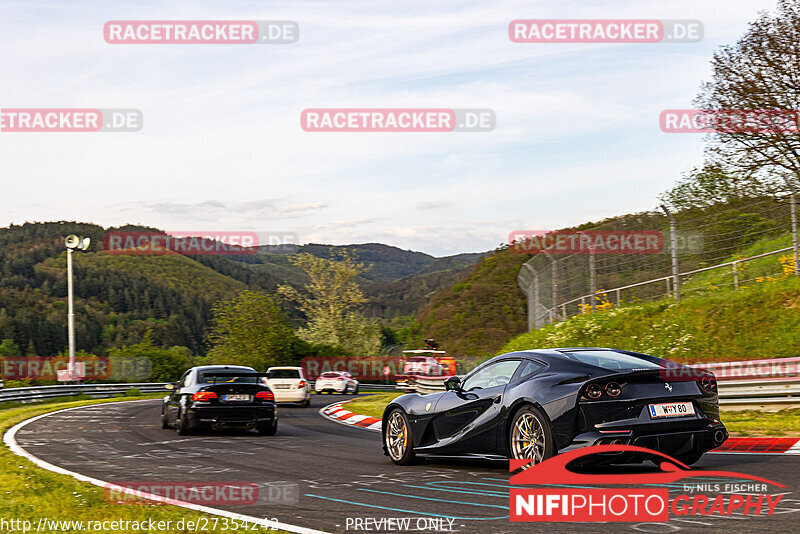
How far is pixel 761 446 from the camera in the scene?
9617mm

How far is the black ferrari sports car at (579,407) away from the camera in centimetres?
721

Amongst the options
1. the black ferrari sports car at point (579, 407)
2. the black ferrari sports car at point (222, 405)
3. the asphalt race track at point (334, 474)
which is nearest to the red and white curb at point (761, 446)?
the asphalt race track at point (334, 474)

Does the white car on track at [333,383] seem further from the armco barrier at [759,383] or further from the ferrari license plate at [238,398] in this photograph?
the armco barrier at [759,383]

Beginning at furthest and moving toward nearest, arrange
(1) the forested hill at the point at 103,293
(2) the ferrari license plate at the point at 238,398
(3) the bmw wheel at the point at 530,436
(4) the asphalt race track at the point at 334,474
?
1. (1) the forested hill at the point at 103,293
2. (2) the ferrari license plate at the point at 238,398
3. (3) the bmw wheel at the point at 530,436
4. (4) the asphalt race track at the point at 334,474

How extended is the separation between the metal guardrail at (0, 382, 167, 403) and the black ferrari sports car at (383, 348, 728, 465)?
1896 cm

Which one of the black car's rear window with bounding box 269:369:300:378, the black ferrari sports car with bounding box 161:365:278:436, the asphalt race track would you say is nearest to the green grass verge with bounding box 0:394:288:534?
the asphalt race track

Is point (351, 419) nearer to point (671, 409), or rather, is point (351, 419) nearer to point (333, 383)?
point (671, 409)

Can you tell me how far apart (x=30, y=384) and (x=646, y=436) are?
3377cm

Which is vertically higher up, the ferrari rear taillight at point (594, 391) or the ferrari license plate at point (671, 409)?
the ferrari rear taillight at point (594, 391)

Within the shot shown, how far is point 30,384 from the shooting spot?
115ft

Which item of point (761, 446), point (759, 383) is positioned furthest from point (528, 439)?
point (759, 383)

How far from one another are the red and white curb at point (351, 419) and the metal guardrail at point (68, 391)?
650 centimetres

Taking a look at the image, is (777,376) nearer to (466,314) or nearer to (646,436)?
(646,436)

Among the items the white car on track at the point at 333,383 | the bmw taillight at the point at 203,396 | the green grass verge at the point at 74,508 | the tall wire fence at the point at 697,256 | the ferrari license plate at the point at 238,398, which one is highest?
the tall wire fence at the point at 697,256
